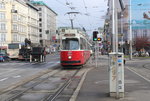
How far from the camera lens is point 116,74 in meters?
10.0

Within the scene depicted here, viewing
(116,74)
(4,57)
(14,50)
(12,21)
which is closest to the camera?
(116,74)

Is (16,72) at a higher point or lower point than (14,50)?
lower

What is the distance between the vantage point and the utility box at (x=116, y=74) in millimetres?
9938

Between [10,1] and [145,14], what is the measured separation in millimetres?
39029

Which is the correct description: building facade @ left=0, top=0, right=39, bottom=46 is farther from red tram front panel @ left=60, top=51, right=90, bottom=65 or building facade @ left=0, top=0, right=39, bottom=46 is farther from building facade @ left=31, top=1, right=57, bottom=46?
red tram front panel @ left=60, top=51, right=90, bottom=65

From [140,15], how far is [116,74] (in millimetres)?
77059

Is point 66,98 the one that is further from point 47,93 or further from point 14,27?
point 14,27

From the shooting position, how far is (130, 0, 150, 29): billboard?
81000 millimetres

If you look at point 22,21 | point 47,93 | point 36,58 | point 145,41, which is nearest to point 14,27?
point 22,21

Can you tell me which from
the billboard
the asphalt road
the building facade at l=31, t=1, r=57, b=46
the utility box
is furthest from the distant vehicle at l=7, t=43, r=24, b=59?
the building facade at l=31, t=1, r=57, b=46

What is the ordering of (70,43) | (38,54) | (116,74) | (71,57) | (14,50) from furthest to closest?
1. (14,50)
2. (38,54)
3. (70,43)
4. (71,57)
5. (116,74)

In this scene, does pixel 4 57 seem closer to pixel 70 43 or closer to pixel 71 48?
pixel 70 43

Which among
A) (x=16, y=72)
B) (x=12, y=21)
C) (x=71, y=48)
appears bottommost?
(x=16, y=72)

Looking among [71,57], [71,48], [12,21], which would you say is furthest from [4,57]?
[12,21]
